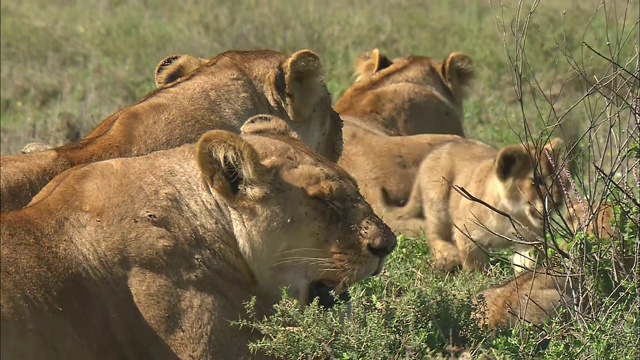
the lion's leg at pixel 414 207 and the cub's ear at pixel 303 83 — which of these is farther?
the lion's leg at pixel 414 207

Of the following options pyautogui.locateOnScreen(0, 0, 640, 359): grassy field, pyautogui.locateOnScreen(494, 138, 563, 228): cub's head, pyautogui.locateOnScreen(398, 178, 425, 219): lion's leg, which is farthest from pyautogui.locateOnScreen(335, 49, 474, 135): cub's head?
pyautogui.locateOnScreen(494, 138, 563, 228): cub's head

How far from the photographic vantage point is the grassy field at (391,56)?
480 cm

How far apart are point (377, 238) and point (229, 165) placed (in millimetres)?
603

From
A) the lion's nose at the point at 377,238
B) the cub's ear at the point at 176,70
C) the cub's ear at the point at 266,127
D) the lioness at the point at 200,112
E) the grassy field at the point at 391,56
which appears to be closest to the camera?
the lion's nose at the point at 377,238

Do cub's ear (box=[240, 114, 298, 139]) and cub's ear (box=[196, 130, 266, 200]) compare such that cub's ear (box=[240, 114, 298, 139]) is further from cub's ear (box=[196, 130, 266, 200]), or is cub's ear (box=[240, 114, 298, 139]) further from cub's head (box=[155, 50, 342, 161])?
cub's head (box=[155, 50, 342, 161])

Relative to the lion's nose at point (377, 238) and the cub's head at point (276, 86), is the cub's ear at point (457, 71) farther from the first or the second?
the lion's nose at point (377, 238)

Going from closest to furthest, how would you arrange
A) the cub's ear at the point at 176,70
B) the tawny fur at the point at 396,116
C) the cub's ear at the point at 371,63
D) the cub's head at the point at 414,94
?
the cub's ear at the point at 176,70 → the tawny fur at the point at 396,116 → the cub's head at the point at 414,94 → the cub's ear at the point at 371,63

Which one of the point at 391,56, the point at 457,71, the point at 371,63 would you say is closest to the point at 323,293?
the point at 457,71

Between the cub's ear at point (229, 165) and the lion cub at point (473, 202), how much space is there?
311cm

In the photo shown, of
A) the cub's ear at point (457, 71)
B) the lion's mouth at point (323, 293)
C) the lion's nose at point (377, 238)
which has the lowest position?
the cub's ear at point (457, 71)

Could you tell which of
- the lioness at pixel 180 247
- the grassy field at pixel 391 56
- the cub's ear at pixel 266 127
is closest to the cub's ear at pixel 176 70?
the grassy field at pixel 391 56

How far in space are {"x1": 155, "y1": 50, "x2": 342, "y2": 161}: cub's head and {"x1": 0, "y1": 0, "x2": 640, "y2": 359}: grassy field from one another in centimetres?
83

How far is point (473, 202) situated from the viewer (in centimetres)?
819

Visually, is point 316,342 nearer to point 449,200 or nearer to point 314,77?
point 314,77
